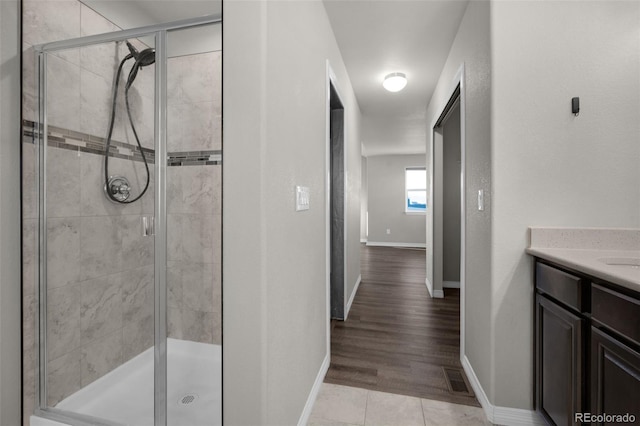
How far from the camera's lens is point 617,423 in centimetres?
102

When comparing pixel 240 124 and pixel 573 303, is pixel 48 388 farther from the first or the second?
pixel 573 303

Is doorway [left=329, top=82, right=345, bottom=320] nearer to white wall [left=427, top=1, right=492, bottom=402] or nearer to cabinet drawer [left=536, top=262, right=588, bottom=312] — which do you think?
white wall [left=427, top=1, right=492, bottom=402]

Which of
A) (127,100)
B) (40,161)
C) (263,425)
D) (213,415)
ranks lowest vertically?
(213,415)

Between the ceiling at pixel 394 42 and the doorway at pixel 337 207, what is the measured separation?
573 millimetres

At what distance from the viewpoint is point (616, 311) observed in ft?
3.37

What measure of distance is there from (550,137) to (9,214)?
2711 mm

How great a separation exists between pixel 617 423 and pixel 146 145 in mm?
2330

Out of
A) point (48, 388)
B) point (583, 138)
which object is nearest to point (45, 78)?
point (48, 388)

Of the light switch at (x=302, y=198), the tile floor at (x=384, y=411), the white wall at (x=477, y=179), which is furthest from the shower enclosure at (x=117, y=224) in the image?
the white wall at (x=477, y=179)

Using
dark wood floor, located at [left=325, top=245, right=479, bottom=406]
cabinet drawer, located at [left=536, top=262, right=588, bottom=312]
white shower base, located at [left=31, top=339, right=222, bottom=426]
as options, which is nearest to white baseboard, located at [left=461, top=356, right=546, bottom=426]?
dark wood floor, located at [left=325, top=245, right=479, bottom=406]

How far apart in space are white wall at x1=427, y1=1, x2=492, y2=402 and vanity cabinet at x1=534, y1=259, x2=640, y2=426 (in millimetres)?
241

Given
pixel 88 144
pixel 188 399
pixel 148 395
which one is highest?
pixel 88 144

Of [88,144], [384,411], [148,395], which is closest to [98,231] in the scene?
[88,144]

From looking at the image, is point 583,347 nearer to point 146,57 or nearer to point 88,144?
point 146,57
